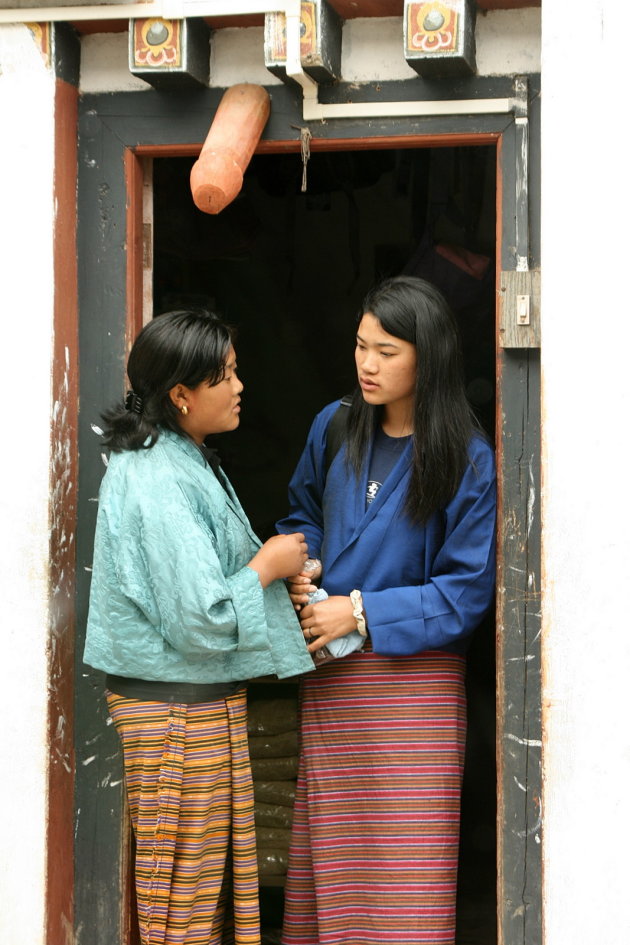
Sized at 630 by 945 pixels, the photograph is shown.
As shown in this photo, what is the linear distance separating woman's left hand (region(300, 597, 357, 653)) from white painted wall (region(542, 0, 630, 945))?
54 centimetres

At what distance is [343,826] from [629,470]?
1.29 meters

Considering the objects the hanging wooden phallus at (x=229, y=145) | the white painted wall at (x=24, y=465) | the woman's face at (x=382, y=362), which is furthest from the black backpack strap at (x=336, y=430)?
the white painted wall at (x=24, y=465)

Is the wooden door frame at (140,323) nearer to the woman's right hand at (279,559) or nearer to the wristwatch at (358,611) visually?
the wristwatch at (358,611)

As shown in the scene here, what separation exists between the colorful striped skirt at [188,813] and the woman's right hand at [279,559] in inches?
14.1

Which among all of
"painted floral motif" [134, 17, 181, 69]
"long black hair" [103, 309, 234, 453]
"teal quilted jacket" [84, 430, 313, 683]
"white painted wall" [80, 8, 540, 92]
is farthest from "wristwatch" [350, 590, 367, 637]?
"painted floral motif" [134, 17, 181, 69]

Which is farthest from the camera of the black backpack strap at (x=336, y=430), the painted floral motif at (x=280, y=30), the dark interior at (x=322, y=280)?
the dark interior at (x=322, y=280)

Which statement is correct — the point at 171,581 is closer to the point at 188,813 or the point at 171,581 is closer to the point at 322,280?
the point at 188,813

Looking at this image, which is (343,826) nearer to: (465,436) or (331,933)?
(331,933)

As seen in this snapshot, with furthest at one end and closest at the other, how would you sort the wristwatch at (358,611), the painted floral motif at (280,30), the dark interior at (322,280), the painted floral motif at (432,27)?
the dark interior at (322,280) → the wristwatch at (358,611) → the painted floral motif at (280,30) → the painted floral motif at (432,27)

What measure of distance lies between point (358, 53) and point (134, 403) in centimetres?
115

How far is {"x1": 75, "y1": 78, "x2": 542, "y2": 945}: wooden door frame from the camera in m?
3.17

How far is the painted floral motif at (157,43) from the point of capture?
321cm

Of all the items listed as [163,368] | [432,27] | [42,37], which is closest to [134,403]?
[163,368]

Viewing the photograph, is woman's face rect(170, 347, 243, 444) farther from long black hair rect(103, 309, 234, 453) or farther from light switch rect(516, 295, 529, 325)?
light switch rect(516, 295, 529, 325)
